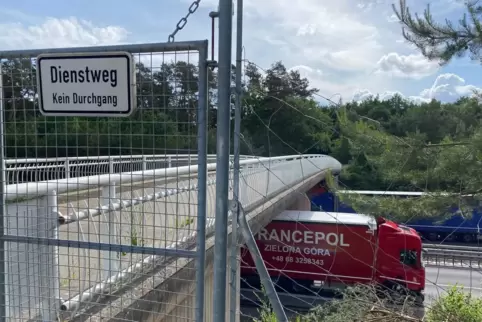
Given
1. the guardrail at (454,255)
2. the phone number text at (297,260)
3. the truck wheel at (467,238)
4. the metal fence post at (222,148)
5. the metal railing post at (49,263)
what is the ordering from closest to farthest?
1. the metal fence post at (222,148)
2. the metal railing post at (49,263)
3. the guardrail at (454,255)
4. the phone number text at (297,260)
5. the truck wheel at (467,238)

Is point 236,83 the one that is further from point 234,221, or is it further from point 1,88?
point 1,88

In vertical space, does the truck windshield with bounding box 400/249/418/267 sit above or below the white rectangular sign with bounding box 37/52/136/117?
below

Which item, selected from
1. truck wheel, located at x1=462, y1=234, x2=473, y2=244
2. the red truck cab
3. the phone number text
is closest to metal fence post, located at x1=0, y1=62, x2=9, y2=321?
the red truck cab

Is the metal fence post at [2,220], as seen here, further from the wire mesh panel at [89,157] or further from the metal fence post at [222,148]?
the metal fence post at [222,148]

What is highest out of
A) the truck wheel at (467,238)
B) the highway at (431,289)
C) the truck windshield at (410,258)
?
the truck windshield at (410,258)

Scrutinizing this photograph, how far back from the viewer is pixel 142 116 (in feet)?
7.25

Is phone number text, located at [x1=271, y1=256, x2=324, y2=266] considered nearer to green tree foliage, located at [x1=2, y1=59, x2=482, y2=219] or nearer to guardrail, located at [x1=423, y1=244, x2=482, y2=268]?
guardrail, located at [x1=423, y1=244, x2=482, y2=268]

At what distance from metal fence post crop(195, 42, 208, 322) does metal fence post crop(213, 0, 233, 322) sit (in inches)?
3.8

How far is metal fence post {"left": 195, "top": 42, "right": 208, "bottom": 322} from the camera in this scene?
2.02 meters

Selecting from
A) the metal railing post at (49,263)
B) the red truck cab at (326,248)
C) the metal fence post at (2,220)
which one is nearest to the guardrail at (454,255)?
the red truck cab at (326,248)

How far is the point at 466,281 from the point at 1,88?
56.6 feet

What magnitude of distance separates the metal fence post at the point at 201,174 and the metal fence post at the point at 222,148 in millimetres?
96

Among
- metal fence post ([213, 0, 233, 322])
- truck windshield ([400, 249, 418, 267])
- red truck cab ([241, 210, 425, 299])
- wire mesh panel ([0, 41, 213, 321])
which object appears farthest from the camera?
red truck cab ([241, 210, 425, 299])

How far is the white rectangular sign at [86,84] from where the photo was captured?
2111 millimetres
